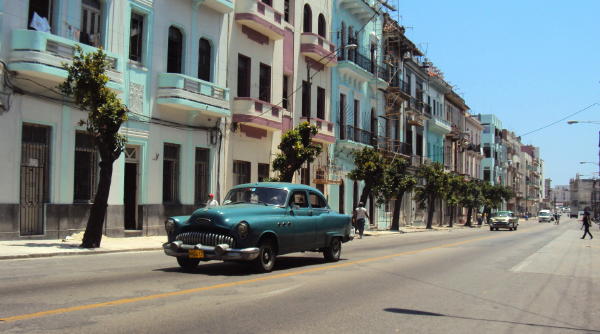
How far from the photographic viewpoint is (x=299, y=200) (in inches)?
517

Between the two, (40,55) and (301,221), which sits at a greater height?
(40,55)

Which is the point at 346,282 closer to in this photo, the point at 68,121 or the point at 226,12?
the point at 68,121

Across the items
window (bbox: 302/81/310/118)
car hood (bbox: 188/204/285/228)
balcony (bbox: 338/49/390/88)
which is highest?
balcony (bbox: 338/49/390/88)

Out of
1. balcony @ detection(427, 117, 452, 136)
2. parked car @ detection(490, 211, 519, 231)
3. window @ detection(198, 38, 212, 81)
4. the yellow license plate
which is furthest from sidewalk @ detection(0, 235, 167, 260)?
balcony @ detection(427, 117, 452, 136)

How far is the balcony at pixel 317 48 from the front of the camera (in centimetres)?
3350

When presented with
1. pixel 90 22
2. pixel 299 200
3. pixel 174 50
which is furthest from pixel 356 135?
pixel 299 200

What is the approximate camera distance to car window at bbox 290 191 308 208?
42.0 feet

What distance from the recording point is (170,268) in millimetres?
12172

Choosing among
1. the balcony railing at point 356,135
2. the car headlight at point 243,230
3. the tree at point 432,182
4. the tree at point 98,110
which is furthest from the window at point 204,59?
the tree at point 432,182

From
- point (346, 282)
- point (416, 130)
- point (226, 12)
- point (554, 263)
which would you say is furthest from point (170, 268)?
point (416, 130)

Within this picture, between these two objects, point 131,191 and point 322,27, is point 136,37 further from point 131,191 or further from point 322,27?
point 322,27

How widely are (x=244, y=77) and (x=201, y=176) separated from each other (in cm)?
563

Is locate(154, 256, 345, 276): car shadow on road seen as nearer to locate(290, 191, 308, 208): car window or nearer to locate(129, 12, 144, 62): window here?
locate(290, 191, 308, 208): car window

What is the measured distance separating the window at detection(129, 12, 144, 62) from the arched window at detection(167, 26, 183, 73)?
159cm
